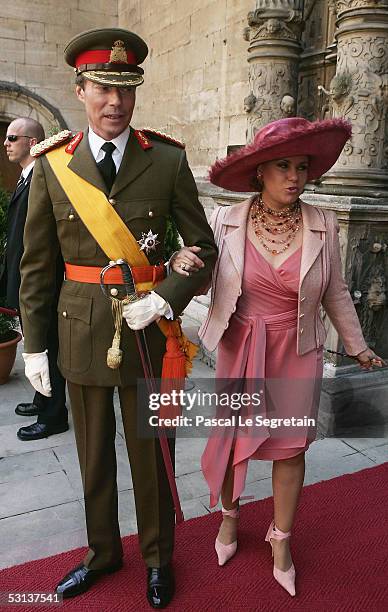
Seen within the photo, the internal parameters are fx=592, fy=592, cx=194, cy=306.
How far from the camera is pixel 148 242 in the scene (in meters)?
2.10

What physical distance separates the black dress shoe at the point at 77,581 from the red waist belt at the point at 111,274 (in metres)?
1.19

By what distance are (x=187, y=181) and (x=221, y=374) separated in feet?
2.77

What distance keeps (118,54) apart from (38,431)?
254 cm

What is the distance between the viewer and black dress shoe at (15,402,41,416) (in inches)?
161

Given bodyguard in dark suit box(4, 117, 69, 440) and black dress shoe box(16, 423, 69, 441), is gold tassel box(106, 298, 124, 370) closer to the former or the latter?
bodyguard in dark suit box(4, 117, 69, 440)

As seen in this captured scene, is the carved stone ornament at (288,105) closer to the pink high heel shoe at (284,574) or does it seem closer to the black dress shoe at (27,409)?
the black dress shoe at (27,409)

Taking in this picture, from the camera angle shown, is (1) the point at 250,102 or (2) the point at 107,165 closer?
(2) the point at 107,165

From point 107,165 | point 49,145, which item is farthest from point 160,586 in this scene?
point 49,145

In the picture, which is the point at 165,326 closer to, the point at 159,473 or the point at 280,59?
the point at 159,473

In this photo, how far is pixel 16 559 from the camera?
8.48 feet

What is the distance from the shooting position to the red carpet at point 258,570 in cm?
234

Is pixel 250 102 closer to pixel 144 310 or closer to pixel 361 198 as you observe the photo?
pixel 361 198

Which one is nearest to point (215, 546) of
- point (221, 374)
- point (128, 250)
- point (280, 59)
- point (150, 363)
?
point (221, 374)

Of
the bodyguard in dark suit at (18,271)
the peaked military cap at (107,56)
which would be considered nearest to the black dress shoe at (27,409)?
the bodyguard in dark suit at (18,271)
